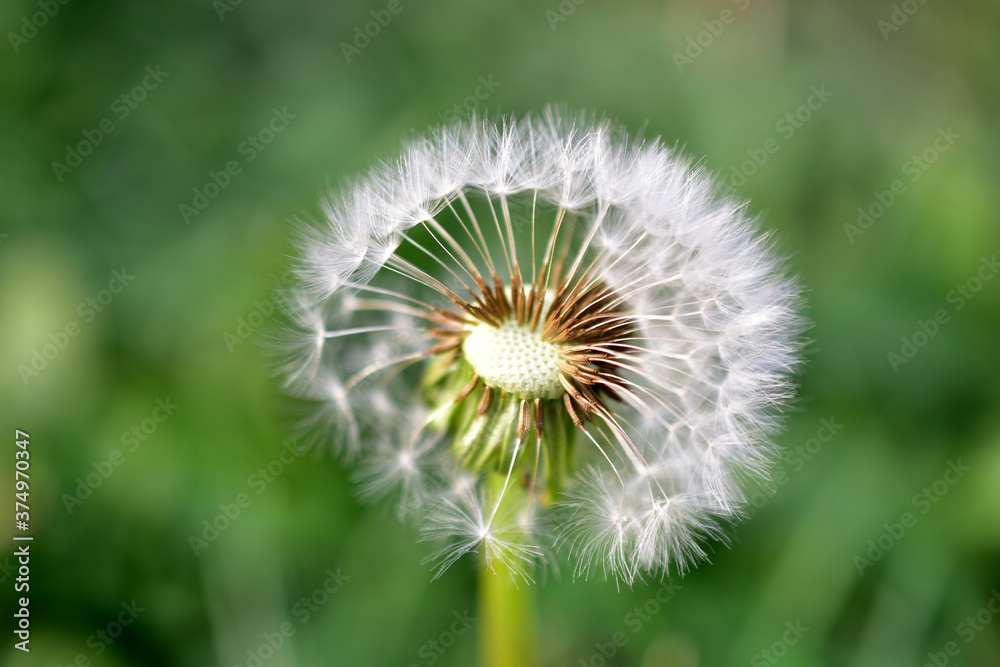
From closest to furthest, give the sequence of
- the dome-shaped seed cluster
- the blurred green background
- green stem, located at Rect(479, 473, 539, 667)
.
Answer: the dome-shaped seed cluster → green stem, located at Rect(479, 473, 539, 667) → the blurred green background

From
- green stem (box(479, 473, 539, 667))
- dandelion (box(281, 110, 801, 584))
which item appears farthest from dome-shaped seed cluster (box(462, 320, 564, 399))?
green stem (box(479, 473, 539, 667))

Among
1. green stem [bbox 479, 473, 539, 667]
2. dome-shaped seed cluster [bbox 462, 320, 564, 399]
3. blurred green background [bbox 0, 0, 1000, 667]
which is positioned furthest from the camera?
blurred green background [bbox 0, 0, 1000, 667]

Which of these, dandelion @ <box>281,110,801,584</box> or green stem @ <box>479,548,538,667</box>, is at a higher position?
dandelion @ <box>281,110,801,584</box>

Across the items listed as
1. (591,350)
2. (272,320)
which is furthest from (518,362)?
(272,320)

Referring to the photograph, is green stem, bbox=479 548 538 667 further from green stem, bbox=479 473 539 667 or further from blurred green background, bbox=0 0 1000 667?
blurred green background, bbox=0 0 1000 667

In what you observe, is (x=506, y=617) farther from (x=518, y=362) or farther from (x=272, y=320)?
(x=272, y=320)

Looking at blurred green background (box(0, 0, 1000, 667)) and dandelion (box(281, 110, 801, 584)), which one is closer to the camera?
dandelion (box(281, 110, 801, 584))

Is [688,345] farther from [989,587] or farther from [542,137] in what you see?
[989,587]

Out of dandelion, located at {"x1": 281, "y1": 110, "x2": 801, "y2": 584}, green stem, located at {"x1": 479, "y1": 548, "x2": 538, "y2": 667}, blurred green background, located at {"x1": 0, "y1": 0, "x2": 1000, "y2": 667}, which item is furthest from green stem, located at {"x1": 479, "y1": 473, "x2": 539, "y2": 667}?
blurred green background, located at {"x1": 0, "y1": 0, "x2": 1000, "y2": 667}

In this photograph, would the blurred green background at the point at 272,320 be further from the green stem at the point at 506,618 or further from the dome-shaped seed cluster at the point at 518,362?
the dome-shaped seed cluster at the point at 518,362

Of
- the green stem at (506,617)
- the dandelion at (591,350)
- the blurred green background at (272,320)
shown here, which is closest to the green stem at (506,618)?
the green stem at (506,617)
